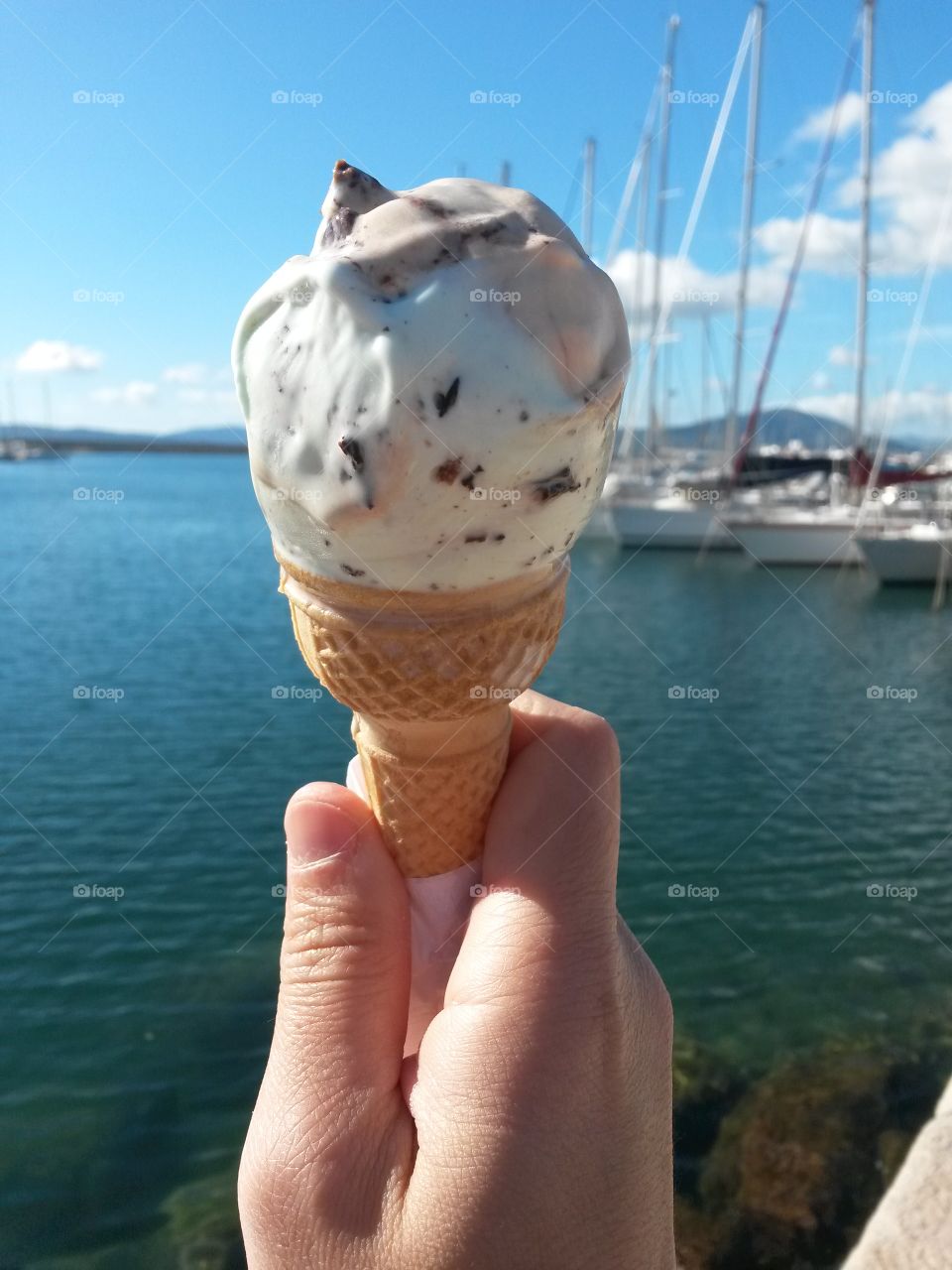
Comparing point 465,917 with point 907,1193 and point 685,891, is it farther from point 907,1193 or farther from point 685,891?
point 685,891

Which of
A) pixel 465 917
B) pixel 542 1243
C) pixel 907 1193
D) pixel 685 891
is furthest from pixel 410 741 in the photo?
pixel 685 891

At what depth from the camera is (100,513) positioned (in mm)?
54281

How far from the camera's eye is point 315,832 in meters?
1.94

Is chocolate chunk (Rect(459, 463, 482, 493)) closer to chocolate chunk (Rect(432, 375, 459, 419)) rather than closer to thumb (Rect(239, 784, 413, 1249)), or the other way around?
chocolate chunk (Rect(432, 375, 459, 419))

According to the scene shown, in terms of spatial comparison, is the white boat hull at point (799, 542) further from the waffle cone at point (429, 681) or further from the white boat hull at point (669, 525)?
the waffle cone at point (429, 681)

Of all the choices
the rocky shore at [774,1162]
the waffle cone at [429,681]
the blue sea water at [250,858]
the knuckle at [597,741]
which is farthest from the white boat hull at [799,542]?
the waffle cone at [429,681]

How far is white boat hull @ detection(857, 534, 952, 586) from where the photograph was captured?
1013 inches

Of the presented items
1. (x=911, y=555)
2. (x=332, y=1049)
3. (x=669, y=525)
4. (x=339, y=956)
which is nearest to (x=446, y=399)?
(x=339, y=956)

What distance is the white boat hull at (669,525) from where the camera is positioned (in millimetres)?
32656

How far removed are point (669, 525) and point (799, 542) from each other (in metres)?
4.73

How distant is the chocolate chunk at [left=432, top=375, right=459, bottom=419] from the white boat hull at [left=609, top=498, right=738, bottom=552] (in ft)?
104

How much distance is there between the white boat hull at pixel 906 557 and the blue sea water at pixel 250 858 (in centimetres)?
610

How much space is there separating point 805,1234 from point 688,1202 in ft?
2.44

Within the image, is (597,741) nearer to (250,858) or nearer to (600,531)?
(250,858)
